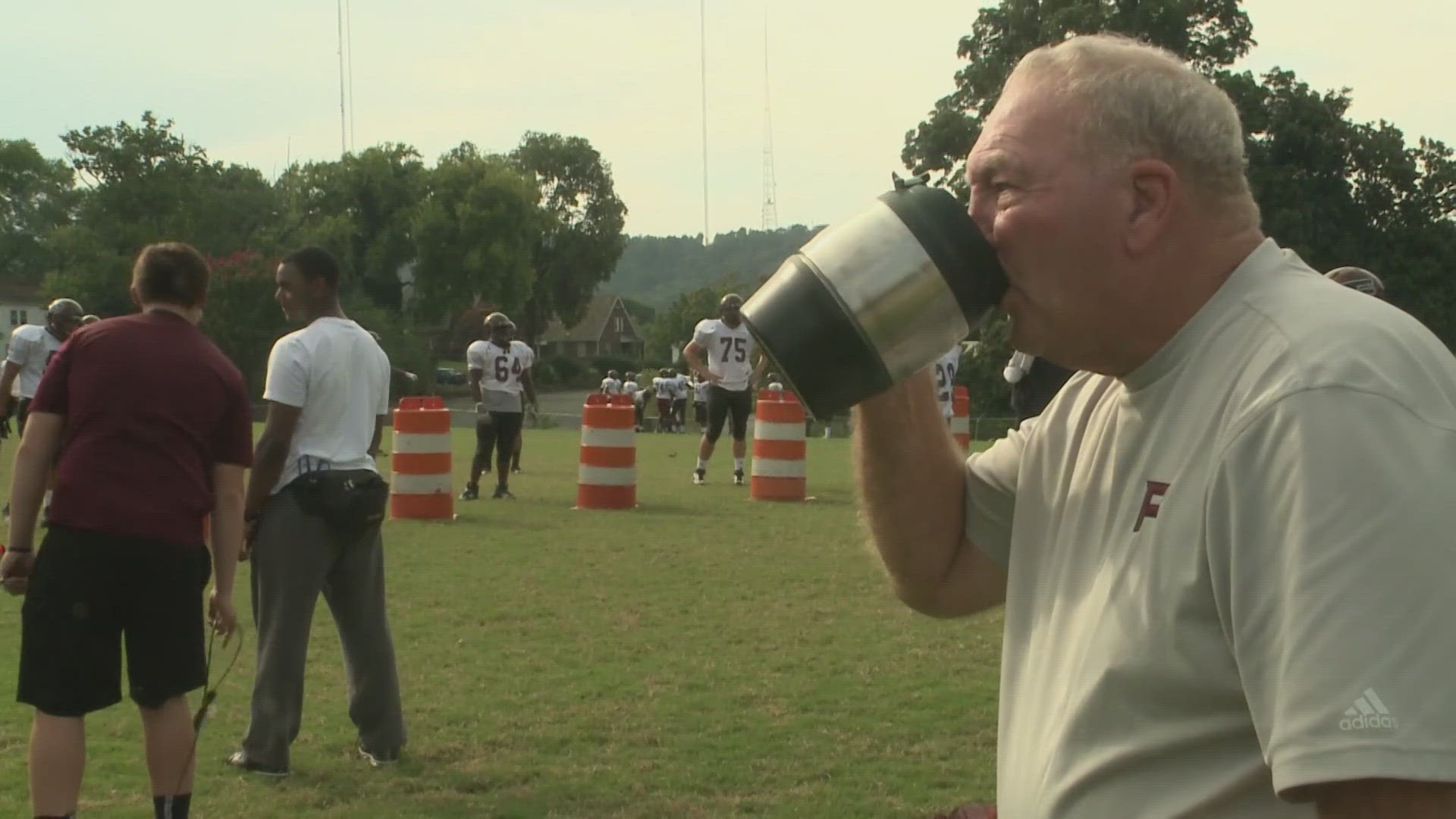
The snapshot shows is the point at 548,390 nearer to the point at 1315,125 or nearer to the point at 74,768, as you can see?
the point at 1315,125

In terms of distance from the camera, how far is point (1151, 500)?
2.01m

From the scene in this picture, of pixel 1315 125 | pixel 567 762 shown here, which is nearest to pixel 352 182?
pixel 1315 125

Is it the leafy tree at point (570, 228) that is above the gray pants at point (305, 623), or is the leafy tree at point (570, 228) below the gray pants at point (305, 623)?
above

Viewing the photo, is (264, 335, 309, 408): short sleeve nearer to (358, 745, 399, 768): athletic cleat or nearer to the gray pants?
the gray pants

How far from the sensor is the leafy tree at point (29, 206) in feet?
353

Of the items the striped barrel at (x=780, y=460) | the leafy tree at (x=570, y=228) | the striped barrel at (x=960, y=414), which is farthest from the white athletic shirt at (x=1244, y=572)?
the leafy tree at (x=570, y=228)

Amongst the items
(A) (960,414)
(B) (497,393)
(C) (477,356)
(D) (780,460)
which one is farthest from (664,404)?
(B) (497,393)

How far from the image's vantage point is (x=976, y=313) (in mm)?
2205

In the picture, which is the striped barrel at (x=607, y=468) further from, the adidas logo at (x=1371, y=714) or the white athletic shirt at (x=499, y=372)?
the adidas logo at (x=1371, y=714)

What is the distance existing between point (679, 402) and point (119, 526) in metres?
46.6

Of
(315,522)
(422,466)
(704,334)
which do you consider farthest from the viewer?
(704,334)

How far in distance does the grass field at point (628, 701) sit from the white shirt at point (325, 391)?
131 centimetres

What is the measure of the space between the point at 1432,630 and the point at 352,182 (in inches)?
3440

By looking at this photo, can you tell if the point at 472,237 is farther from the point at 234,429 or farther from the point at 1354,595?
the point at 1354,595
